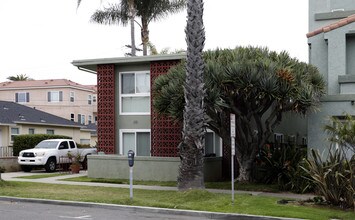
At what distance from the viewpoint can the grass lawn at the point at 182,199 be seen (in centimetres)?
1221

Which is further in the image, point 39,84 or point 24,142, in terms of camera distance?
point 39,84

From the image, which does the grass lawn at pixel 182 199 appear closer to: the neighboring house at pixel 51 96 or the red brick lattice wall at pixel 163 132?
the red brick lattice wall at pixel 163 132

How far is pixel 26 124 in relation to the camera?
34031mm

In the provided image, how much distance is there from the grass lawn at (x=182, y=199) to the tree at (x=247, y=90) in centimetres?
332

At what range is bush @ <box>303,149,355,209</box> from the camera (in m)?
12.8

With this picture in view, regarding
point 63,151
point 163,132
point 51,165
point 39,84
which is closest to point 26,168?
point 51,165

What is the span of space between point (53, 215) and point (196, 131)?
5.25m

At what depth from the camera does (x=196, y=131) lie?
1548 centimetres

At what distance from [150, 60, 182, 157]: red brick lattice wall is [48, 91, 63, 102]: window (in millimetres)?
35748

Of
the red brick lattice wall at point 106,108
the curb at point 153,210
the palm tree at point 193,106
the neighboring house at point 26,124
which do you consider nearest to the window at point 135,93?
the red brick lattice wall at point 106,108

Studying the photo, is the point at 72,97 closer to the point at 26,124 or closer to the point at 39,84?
the point at 39,84

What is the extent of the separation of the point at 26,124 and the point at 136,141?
14272mm

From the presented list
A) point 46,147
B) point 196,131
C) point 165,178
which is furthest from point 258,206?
point 46,147

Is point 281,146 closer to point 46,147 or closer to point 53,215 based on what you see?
point 53,215
